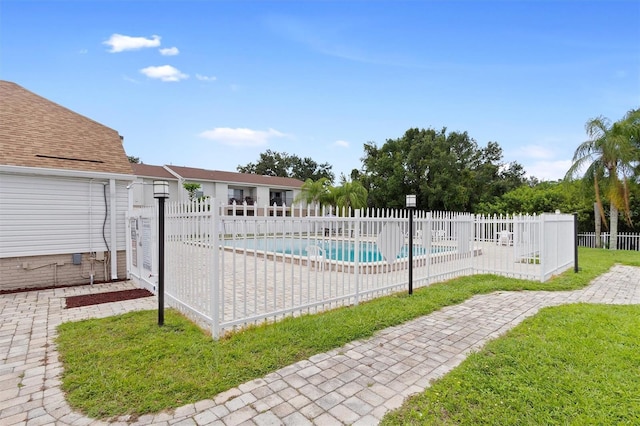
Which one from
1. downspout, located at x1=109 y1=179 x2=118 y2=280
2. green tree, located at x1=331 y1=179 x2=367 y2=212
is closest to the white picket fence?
downspout, located at x1=109 y1=179 x2=118 y2=280

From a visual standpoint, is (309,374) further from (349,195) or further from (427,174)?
(427,174)

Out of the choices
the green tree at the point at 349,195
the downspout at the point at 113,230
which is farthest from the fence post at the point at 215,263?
the green tree at the point at 349,195

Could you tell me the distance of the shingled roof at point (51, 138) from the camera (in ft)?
25.2

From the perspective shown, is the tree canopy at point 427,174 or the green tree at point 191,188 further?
the tree canopy at point 427,174

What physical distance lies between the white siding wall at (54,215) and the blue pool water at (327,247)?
4914 millimetres

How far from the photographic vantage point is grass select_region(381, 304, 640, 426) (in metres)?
2.53

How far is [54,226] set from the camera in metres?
7.62

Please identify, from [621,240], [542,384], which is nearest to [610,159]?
[621,240]

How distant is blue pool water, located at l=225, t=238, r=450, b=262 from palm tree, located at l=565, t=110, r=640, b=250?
14381mm

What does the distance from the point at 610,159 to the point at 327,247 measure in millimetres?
16696

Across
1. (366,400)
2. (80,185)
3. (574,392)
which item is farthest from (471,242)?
(80,185)

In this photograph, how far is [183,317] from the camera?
495cm

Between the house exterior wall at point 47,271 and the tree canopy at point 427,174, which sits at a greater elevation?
the tree canopy at point 427,174

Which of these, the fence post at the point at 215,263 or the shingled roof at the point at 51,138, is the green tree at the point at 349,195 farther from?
the fence post at the point at 215,263
